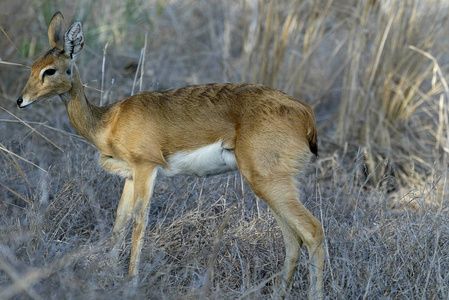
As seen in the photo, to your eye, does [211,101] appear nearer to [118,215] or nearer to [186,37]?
[118,215]

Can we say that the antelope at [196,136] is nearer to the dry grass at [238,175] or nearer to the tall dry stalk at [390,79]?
the dry grass at [238,175]

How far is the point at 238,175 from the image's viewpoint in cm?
578

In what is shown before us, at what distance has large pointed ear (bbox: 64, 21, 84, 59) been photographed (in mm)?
4535

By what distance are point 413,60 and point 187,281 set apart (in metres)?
4.49

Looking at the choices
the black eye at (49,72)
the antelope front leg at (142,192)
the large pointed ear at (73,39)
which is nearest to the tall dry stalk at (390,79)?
the antelope front leg at (142,192)

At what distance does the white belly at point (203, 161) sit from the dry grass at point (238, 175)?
336 millimetres

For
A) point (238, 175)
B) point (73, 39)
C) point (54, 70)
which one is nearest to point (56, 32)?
point (73, 39)

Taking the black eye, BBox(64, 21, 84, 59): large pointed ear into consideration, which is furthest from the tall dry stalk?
the black eye

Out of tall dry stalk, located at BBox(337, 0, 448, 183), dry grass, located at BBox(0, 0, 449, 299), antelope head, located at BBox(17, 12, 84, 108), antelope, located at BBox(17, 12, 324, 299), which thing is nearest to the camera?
dry grass, located at BBox(0, 0, 449, 299)

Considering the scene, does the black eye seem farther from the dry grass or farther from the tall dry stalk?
the tall dry stalk

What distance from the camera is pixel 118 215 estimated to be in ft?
15.8

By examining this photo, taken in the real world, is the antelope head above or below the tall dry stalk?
above

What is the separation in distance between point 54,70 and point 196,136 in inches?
44.5

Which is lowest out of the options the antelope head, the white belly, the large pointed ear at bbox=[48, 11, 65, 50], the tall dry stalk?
the tall dry stalk
